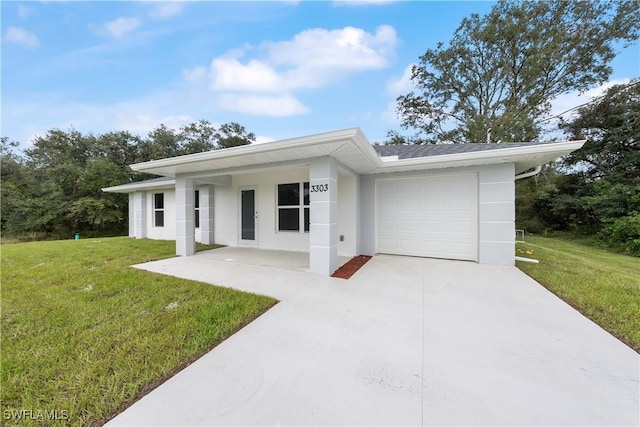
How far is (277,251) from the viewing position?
21.6 feet

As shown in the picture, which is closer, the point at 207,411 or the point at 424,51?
the point at 207,411

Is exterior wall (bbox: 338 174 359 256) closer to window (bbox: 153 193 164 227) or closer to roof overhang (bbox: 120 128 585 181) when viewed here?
roof overhang (bbox: 120 128 585 181)

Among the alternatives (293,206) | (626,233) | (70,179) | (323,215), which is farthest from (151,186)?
(626,233)

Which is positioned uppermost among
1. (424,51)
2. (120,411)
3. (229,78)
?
(424,51)

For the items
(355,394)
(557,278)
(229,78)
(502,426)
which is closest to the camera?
(502,426)

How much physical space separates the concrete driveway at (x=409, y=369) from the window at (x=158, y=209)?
9.08 m

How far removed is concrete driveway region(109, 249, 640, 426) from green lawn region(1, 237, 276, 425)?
0.22m

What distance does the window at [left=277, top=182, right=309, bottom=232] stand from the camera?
253 inches

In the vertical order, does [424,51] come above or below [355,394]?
above

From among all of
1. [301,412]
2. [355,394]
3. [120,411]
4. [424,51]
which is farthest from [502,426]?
[424,51]

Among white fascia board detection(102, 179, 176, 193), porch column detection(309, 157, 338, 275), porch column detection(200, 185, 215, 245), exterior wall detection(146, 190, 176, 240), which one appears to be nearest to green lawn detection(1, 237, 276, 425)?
porch column detection(309, 157, 338, 275)

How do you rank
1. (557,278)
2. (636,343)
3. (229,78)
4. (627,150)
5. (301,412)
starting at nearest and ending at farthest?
(301,412) < (636,343) < (557,278) < (229,78) < (627,150)

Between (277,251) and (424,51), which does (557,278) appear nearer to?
(277,251)

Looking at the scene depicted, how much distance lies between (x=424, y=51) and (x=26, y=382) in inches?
818
